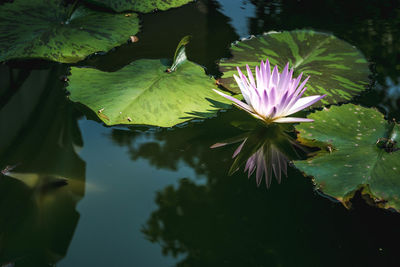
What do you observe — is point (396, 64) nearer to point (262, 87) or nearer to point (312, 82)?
point (312, 82)

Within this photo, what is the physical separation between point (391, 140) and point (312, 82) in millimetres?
510

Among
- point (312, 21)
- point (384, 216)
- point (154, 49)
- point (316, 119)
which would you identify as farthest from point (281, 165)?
point (312, 21)

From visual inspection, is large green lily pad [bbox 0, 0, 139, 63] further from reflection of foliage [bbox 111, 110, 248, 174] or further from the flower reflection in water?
the flower reflection in water

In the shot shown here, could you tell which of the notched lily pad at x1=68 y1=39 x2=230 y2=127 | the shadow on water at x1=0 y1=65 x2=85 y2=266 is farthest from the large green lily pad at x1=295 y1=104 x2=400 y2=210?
the shadow on water at x1=0 y1=65 x2=85 y2=266

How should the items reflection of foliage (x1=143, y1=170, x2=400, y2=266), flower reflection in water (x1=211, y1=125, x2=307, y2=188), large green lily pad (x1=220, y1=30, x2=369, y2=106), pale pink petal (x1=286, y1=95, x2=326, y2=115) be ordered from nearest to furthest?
1. reflection of foliage (x1=143, y1=170, x2=400, y2=266)
2. flower reflection in water (x1=211, y1=125, x2=307, y2=188)
3. pale pink petal (x1=286, y1=95, x2=326, y2=115)
4. large green lily pad (x1=220, y1=30, x2=369, y2=106)

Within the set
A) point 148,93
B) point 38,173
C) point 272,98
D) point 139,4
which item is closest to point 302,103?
point 272,98

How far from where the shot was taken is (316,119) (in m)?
1.72

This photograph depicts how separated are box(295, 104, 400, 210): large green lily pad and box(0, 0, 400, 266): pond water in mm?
61

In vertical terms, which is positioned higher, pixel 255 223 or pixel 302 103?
pixel 302 103

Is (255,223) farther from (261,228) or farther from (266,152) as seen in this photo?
(266,152)

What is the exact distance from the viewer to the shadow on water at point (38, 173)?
124 centimetres

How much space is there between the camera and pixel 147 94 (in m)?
1.78

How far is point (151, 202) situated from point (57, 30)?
1.33 m

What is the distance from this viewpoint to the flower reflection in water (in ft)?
5.08
